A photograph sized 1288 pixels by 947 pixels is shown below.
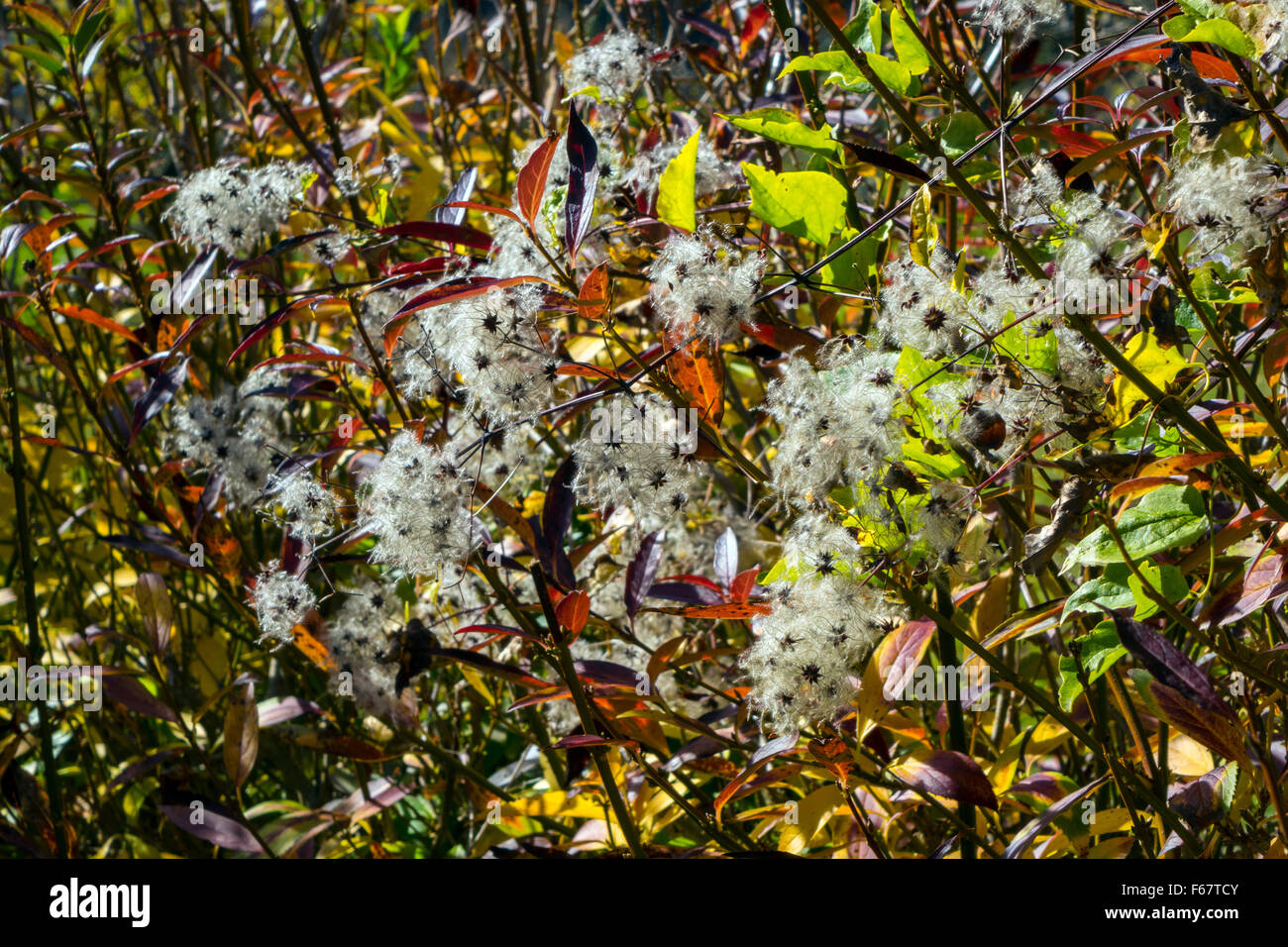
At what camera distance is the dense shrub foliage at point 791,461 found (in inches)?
38.2

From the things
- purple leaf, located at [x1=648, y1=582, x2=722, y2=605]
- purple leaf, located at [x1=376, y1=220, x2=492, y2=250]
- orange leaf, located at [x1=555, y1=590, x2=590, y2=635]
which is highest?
purple leaf, located at [x1=376, y1=220, x2=492, y2=250]

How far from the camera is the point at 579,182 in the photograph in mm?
1043

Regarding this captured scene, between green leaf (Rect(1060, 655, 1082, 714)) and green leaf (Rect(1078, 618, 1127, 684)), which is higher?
green leaf (Rect(1078, 618, 1127, 684))

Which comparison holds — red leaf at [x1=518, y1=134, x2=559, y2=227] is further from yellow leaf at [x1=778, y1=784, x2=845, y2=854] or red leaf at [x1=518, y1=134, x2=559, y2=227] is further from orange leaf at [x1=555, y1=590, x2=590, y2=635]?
yellow leaf at [x1=778, y1=784, x2=845, y2=854]

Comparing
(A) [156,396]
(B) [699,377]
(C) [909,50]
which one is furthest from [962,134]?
(A) [156,396]

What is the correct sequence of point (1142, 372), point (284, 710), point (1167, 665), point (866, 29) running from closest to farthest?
1. point (1167, 665)
2. point (1142, 372)
3. point (866, 29)
4. point (284, 710)

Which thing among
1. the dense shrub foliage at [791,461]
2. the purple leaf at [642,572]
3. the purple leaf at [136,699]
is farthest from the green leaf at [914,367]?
the purple leaf at [136,699]

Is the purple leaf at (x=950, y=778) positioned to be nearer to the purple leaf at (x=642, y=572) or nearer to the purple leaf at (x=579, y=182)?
the purple leaf at (x=642, y=572)

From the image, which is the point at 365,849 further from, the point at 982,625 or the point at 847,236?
the point at 847,236

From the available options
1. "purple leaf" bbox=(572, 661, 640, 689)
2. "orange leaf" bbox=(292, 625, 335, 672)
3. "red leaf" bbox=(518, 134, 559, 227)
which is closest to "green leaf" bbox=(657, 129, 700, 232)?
"red leaf" bbox=(518, 134, 559, 227)

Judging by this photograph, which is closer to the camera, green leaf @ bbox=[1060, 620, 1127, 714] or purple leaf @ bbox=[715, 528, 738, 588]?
green leaf @ bbox=[1060, 620, 1127, 714]

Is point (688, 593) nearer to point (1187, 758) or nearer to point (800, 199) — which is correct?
point (800, 199)

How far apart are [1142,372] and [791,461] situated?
1.13 ft

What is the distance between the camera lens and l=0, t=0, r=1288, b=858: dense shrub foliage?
3.19ft
